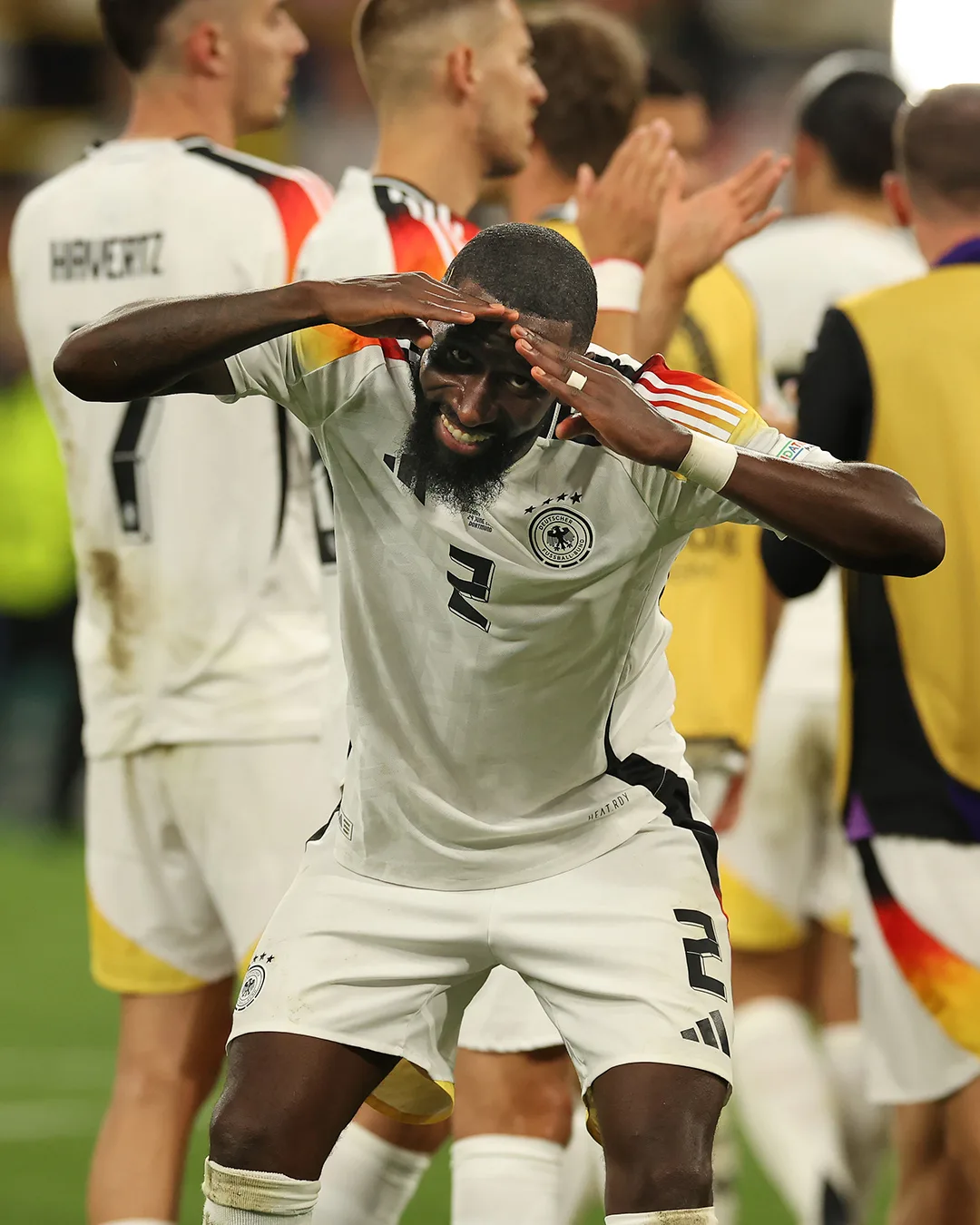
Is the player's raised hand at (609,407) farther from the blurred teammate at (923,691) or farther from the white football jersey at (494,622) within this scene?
the blurred teammate at (923,691)

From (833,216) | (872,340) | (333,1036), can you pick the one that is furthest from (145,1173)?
(833,216)

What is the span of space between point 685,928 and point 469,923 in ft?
1.16

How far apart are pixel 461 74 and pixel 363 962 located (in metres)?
2.07

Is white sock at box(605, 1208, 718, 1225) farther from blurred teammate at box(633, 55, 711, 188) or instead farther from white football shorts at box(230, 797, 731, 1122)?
blurred teammate at box(633, 55, 711, 188)

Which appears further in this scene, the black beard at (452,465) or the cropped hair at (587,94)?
the cropped hair at (587,94)

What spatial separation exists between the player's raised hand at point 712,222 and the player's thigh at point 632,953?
133cm

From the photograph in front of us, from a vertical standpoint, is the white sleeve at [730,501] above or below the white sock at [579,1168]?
above

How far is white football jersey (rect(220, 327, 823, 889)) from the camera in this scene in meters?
3.32

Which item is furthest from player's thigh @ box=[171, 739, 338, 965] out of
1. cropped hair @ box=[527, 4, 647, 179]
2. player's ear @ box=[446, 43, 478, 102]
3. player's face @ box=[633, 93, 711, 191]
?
player's face @ box=[633, 93, 711, 191]

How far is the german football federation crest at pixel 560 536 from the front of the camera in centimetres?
331

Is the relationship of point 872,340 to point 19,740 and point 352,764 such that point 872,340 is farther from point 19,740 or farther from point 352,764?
point 19,740

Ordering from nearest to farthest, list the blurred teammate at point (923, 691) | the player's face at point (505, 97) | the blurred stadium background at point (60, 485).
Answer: the blurred teammate at point (923, 691), the player's face at point (505, 97), the blurred stadium background at point (60, 485)

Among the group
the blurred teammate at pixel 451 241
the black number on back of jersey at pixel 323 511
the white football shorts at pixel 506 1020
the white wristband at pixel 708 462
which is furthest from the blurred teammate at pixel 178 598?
the white wristband at pixel 708 462

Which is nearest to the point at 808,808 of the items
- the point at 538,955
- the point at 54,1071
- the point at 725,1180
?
the point at 725,1180
